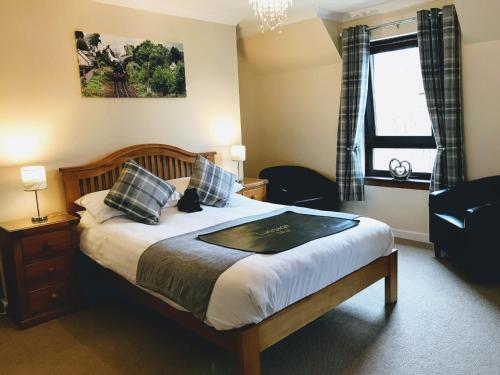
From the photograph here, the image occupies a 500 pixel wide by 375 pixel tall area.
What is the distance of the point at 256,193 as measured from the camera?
4.84m

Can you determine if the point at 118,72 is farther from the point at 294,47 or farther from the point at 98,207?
the point at 294,47

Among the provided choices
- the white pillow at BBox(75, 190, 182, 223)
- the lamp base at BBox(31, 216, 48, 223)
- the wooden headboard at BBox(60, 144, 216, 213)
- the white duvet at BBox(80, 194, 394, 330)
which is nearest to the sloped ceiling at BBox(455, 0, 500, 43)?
the white duvet at BBox(80, 194, 394, 330)

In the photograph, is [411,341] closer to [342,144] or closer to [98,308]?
[98,308]

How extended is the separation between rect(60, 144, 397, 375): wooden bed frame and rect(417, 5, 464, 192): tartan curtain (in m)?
1.57

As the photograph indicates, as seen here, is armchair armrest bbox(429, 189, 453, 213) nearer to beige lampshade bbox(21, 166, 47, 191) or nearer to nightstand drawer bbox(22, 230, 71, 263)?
nightstand drawer bbox(22, 230, 71, 263)

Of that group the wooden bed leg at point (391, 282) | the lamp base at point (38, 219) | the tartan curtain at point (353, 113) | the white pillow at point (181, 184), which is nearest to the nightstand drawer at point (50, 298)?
the lamp base at point (38, 219)

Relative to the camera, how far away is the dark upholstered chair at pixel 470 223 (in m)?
3.43

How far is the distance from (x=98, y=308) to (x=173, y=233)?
101cm

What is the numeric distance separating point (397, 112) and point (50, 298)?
4.04 meters

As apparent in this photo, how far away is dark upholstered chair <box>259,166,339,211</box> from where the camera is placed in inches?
194

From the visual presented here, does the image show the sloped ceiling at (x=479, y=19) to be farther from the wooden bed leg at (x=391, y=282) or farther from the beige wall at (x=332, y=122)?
the wooden bed leg at (x=391, y=282)

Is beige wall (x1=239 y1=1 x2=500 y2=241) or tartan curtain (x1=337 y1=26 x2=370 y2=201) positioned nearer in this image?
beige wall (x1=239 y1=1 x2=500 y2=241)

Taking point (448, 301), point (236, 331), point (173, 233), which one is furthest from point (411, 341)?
point (173, 233)

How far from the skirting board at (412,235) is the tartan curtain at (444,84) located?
62 cm
